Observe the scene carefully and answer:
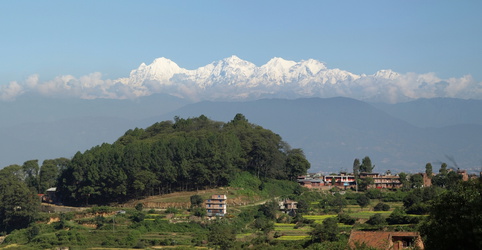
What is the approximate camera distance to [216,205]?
63.4m

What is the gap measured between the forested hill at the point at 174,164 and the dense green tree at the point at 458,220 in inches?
1763

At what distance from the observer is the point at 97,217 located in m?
62.5

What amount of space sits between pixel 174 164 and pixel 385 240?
3633 cm

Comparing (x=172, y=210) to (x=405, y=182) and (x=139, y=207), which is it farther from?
(x=405, y=182)

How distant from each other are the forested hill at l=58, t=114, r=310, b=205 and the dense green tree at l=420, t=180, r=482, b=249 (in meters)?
44.8

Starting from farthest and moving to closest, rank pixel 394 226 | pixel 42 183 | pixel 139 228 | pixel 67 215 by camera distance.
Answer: pixel 42 183, pixel 67 215, pixel 139 228, pixel 394 226

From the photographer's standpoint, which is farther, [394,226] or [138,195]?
[138,195]

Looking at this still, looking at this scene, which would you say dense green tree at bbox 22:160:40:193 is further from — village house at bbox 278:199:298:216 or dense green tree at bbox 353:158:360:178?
dense green tree at bbox 353:158:360:178

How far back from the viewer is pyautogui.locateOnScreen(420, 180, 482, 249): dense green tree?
24.1 meters

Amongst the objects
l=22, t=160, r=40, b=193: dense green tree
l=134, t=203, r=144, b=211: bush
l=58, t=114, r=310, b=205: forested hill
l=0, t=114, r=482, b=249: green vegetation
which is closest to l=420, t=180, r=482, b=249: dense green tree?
l=0, t=114, r=482, b=249: green vegetation

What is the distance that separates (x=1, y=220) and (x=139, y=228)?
16325 millimetres

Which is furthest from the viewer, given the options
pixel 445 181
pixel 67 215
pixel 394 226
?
pixel 445 181

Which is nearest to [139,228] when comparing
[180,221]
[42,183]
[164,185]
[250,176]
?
[180,221]

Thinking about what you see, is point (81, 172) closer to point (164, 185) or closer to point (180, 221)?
point (164, 185)
